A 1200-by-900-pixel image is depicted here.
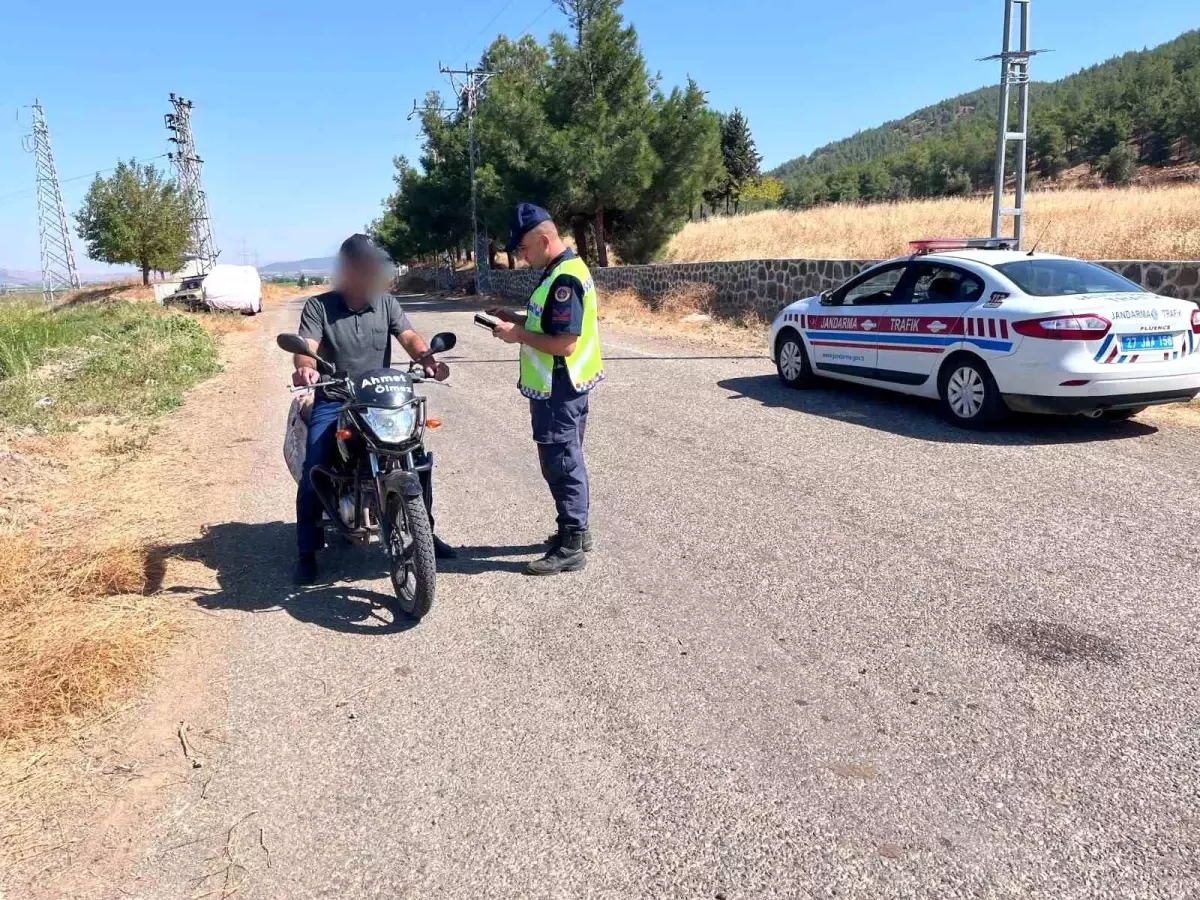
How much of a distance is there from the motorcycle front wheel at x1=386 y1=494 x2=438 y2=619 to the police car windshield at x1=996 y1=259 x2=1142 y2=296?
566 centimetres

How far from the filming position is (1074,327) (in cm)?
666

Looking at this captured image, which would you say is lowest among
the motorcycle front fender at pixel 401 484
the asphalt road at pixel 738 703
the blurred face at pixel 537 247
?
the asphalt road at pixel 738 703

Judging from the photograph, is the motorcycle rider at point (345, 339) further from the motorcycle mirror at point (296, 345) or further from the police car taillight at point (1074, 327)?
the police car taillight at point (1074, 327)

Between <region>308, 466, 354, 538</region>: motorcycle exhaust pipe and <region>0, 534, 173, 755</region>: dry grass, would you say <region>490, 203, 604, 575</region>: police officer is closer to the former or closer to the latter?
<region>308, 466, 354, 538</region>: motorcycle exhaust pipe

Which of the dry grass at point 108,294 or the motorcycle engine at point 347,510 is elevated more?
the dry grass at point 108,294

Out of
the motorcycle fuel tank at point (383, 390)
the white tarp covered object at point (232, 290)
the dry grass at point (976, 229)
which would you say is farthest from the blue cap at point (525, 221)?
the white tarp covered object at point (232, 290)

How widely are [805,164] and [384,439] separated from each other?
165m

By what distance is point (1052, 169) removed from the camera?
192ft

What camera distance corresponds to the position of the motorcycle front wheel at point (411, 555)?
3951 millimetres

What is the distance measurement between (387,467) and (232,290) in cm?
3170

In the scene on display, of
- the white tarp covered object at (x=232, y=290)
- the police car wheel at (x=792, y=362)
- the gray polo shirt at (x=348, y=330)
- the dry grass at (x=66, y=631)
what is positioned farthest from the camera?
the white tarp covered object at (x=232, y=290)

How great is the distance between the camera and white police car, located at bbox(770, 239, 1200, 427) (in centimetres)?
671

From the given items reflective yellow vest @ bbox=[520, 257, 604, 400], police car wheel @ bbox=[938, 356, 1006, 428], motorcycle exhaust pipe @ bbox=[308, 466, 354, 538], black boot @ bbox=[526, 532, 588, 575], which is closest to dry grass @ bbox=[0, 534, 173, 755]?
motorcycle exhaust pipe @ bbox=[308, 466, 354, 538]

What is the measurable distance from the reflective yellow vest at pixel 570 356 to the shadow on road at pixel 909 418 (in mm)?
3978
